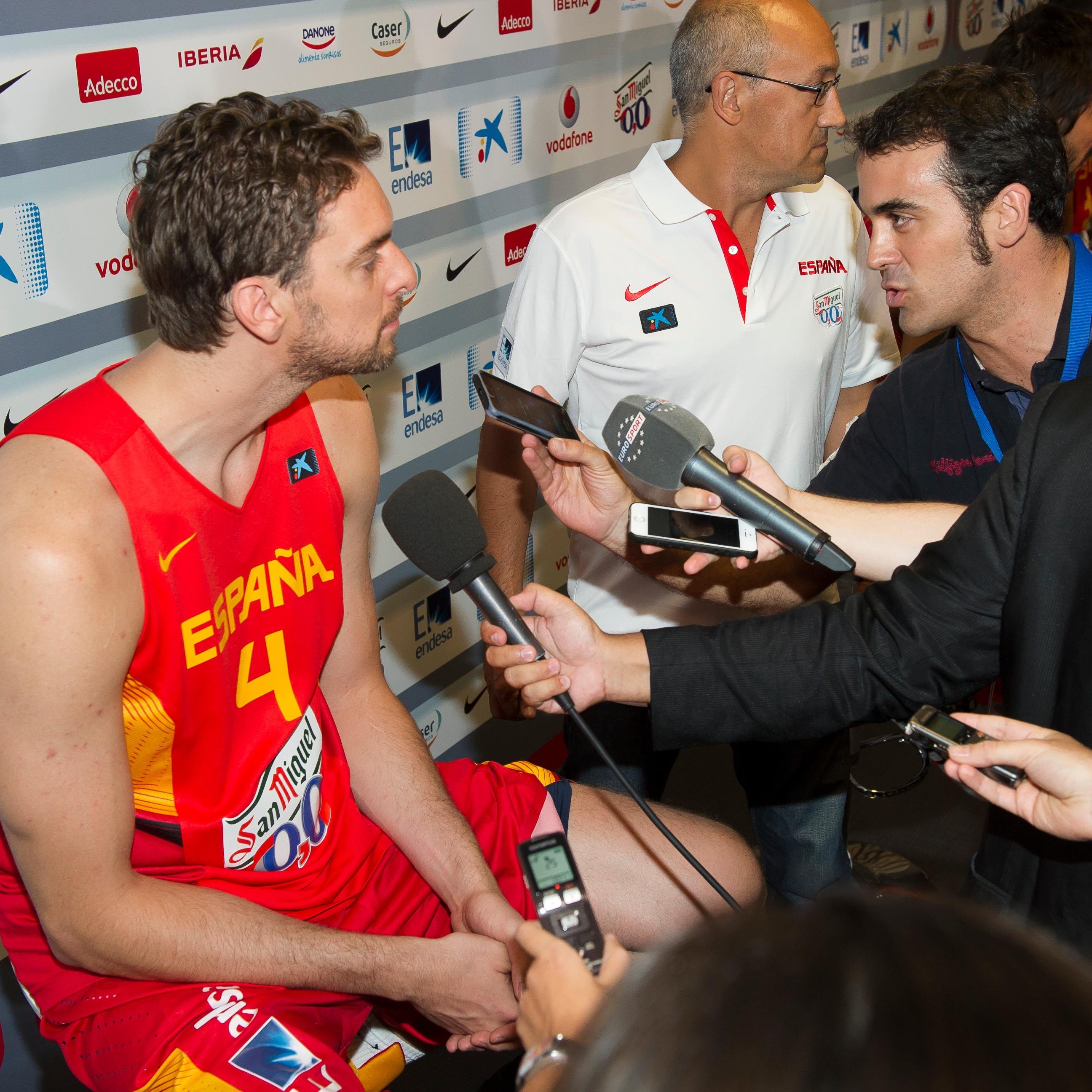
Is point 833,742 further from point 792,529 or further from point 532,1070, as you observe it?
point 532,1070

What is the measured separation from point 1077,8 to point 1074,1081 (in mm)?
6526

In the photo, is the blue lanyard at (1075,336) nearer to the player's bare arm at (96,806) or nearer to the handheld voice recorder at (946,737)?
the handheld voice recorder at (946,737)

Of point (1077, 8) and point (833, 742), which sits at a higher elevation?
point (1077, 8)

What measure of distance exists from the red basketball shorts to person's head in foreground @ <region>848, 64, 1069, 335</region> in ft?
4.82

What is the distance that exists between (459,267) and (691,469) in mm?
1333

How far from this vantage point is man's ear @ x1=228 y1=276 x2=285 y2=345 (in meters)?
1.56

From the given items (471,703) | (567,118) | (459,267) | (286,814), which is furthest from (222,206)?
(471,703)

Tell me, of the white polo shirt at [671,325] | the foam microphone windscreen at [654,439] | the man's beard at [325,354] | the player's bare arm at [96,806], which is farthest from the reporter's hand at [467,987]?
the white polo shirt at [671,325]

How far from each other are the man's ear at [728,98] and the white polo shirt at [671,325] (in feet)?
0.56

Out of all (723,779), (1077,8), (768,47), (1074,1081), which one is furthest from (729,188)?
(1077,8)

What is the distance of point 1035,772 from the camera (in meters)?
1.25

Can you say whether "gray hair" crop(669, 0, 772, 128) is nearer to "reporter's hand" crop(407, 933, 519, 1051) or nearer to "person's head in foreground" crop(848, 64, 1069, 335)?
"person's head in foreground" crop(848, 64, 1069, 335)

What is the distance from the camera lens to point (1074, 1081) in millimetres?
532

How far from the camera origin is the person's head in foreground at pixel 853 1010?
1.78 feet
